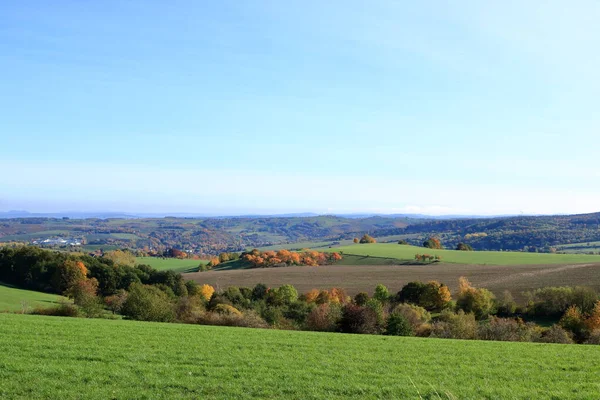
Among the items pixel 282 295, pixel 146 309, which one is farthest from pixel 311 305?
pixel 146 309

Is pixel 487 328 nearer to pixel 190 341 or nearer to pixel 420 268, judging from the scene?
pixel 190 341

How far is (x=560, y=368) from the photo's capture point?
14453mm

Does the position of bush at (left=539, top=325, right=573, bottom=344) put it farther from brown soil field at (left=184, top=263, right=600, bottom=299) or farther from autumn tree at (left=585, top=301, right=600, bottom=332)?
brown soil field at (left=184, top=263, right=600, bottom=299)

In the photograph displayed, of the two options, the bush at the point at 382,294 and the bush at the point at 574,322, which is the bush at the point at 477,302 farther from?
the bush at the point at 574,322

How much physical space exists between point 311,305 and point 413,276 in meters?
30.3

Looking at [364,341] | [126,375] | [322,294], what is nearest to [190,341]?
[126,375]

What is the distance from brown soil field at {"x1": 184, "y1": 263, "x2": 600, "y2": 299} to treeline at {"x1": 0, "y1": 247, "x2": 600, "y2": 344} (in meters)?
4.83

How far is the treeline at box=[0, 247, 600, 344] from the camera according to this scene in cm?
3188

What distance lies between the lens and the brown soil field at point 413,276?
6494 cm

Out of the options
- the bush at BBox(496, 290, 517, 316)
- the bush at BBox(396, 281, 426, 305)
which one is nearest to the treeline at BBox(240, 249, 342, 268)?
the bush at BBox(396, 281, 426, 305)

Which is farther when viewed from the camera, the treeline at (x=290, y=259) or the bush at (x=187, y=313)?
the treeline at (x=290, y=259)

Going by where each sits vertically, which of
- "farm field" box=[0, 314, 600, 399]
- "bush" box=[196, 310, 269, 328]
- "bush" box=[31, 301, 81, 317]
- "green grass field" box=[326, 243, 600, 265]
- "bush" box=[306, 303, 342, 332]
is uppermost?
"farm field" box=[0, 314, 600, 399]

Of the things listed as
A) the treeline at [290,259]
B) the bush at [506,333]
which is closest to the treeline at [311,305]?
the bush at [506,333]

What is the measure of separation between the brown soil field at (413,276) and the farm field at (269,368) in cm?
4890
